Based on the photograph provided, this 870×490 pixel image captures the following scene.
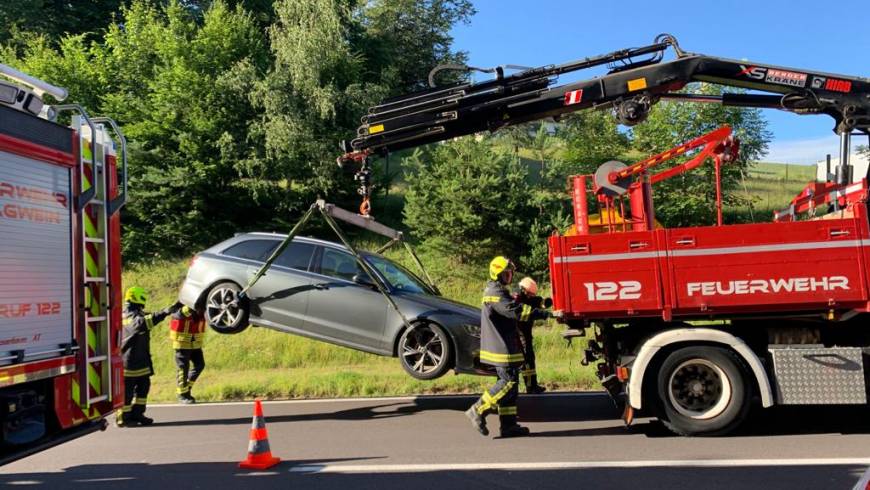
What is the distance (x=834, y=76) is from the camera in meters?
7.23

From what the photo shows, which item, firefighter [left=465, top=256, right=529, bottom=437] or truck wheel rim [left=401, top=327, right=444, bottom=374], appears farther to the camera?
truck wheel rim [left=401, top=327, right=444, bottom=374]

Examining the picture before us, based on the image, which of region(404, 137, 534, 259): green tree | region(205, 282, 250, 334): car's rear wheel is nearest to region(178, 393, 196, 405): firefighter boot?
region(205, 282, 250, 334): car's rear wheel

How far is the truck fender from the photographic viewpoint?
6293 millimetres

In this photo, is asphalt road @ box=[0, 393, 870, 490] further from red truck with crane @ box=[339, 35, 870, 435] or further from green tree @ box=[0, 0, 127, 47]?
green tree @ box=[0, 0, 127, 47]

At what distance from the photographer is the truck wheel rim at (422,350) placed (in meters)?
8.05

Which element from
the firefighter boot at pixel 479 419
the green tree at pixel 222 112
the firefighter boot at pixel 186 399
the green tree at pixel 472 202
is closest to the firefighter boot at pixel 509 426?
the firefighter boot at pixel 479 419

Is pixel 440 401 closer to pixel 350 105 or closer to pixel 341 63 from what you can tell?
pixel 350 105

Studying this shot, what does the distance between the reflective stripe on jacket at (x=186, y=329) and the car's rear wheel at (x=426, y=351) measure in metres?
3.06

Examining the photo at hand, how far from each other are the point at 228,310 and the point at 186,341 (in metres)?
0.90

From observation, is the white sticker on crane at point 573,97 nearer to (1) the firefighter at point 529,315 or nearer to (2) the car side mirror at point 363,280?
(1) the firefighter at point 529,315

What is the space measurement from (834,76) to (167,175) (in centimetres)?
1818

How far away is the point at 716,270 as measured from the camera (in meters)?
6.41

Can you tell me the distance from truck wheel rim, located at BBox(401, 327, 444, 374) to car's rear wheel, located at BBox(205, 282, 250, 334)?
2274 millimetres

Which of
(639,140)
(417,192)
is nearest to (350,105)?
(417,192)
